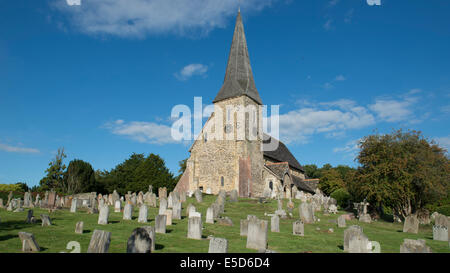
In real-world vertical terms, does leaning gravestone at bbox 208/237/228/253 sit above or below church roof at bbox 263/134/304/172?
below

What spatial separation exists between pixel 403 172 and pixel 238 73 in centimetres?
2197

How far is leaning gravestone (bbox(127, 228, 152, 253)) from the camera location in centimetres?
643

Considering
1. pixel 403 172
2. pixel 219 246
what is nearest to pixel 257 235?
pixel 219 246

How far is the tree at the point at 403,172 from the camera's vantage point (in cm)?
1798

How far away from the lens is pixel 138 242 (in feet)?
21.3

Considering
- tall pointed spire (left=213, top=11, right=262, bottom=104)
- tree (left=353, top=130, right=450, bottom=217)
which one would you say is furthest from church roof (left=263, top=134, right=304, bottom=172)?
tree (left=353, top=130, right=450, bottom=217)

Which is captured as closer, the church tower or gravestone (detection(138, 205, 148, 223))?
gravestone (detection(138, 205, 148, 223))

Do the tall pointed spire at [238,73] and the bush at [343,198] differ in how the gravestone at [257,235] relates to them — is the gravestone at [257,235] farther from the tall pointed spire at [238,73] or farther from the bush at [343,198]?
the tall pointed spire at [238,73]

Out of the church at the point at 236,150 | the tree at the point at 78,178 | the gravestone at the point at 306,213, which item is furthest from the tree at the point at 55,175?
the gravestone at the point at 306,213

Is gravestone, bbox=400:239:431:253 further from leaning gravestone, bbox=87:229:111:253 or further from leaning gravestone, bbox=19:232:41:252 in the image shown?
leaning gravestone, bbox=19:232:41:252

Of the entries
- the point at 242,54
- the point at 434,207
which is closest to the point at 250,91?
the point at 242,54

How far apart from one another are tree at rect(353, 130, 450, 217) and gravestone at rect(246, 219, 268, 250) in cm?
1311
